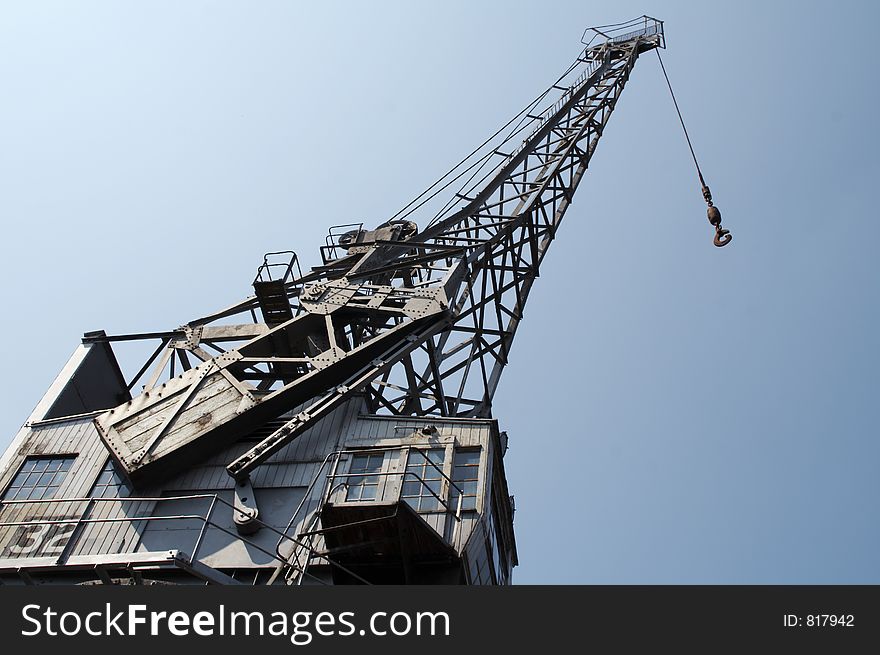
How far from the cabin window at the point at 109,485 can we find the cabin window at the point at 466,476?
6.13 meters

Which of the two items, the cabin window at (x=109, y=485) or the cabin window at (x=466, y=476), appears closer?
the cabin window at (x=466, y=476)

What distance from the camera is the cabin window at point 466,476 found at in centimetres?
1628

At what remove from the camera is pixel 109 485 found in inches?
684

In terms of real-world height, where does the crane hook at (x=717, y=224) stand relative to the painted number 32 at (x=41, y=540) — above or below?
above

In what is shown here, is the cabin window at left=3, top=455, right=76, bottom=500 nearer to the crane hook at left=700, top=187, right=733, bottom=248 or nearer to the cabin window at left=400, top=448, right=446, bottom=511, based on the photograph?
the cabin window at left=400, top=448, right=446, bottom=511

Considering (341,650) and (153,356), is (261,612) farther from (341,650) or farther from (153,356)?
(153,356)

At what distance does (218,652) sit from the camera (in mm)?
10977

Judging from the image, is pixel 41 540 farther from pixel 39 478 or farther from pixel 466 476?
pixel 466 476

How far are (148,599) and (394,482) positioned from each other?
Result: 590 centimetres

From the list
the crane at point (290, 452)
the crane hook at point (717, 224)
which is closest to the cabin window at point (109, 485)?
the crane at point (290, 452)

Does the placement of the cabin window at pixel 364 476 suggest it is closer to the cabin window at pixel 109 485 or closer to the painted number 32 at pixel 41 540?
the cabin window at pixel 109 485

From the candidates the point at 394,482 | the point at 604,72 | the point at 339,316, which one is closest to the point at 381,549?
the point at 394,482

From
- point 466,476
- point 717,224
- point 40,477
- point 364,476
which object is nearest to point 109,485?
point 40,477

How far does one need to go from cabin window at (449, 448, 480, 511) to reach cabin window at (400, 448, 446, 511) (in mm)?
259
